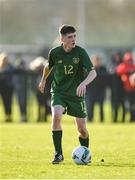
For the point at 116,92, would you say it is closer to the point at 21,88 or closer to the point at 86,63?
the point at 21,88

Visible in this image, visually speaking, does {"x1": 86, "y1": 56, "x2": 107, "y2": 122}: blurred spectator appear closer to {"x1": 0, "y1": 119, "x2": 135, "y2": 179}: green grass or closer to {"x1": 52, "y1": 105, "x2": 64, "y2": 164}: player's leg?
{"x1": 0, "y1": 119, "x2": 135, "y2": 179}: green grass

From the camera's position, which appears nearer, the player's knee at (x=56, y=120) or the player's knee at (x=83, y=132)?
the player's knee at (x=56, y=120)

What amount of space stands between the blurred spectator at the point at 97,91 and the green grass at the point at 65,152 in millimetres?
1700

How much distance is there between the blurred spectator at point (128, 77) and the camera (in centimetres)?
2717

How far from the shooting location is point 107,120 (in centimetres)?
2814

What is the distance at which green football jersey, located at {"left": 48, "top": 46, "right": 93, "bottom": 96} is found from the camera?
48.8 ft

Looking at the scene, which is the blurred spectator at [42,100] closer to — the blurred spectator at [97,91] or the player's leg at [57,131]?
the blurred spectator at [97,91]

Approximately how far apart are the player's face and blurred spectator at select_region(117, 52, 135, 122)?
486 inches

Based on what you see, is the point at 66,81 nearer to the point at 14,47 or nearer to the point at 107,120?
the point at 107,120

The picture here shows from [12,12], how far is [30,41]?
3408 millimetres

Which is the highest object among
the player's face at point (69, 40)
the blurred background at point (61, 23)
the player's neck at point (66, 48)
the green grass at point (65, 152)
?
the blurred background at point (61, 23)

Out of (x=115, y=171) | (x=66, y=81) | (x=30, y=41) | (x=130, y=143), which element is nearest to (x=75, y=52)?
(x=66, y=81)

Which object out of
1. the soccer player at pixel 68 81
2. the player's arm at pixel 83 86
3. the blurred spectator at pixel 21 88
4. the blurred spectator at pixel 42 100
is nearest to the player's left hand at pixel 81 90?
the player's arm at pixel 83 86

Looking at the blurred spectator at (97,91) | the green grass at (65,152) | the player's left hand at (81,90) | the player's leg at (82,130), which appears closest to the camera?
the green grass at (65,152)
